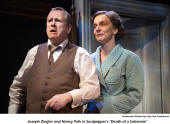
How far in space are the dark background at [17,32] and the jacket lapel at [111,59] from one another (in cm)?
29

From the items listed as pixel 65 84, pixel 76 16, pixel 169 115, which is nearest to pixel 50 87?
pixel 65 84

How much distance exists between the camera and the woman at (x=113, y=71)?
1.30 meters

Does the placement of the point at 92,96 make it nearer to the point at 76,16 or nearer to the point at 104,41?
the point at 104,41

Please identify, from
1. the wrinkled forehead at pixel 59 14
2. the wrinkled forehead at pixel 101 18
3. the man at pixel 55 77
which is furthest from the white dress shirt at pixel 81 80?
the wrinkled forehead at pixel 101 18

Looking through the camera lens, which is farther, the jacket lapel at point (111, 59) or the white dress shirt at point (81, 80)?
the jacket lapel at point (111, 59)

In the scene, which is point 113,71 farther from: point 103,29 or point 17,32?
point 17,32

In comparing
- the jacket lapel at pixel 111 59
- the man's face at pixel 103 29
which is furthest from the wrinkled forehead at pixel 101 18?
the jacket lapel at pixel 111 59

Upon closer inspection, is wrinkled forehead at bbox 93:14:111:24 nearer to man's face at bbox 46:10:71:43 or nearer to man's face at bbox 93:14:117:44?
man's face at bbox 93:14:117:44

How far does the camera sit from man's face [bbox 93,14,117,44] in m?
1.34

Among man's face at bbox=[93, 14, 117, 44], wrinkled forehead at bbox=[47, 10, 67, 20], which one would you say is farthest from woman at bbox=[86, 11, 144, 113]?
wrinkled forehead at bbox=[47, 10, 67, 20]

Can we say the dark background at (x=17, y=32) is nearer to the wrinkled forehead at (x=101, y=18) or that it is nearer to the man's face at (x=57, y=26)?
the man's face at (x=57, y=26)

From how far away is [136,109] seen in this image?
1.41 meters

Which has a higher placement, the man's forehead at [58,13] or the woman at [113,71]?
the man's forehead at [58,13]

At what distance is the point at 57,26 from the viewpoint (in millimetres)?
1232
